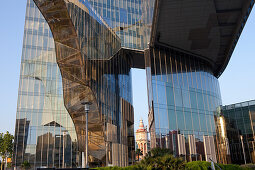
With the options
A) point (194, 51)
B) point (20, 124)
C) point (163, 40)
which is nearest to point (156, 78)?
point (163, 40)

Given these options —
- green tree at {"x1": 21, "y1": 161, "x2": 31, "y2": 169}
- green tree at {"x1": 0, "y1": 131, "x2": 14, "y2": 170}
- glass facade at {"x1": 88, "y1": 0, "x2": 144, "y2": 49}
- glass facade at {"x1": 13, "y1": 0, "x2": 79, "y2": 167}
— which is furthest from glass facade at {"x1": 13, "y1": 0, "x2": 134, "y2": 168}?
green tree at {"x1": 0, "y1": 131, "x2": 14, "y2": 170}

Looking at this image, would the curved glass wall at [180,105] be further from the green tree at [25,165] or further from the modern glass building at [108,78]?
the green tree at [25,165]

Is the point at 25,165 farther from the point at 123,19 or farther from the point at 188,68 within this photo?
the point at 123,19

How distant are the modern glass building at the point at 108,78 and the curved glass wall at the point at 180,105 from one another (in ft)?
Answer: 0.42

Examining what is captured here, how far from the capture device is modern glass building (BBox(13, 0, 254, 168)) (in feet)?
97.0

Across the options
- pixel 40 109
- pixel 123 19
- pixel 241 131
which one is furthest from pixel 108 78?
pixel 241 131

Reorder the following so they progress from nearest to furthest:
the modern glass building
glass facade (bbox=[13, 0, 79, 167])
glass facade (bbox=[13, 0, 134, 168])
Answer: the modern glass building
glass facade (bbox=[13, 0, 134, 168])
glass facade (bbox=[13, 0, 79, 167])

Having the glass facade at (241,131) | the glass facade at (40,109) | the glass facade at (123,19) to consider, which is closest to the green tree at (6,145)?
the glass facade at (40,109)

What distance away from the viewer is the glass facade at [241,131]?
37.2m

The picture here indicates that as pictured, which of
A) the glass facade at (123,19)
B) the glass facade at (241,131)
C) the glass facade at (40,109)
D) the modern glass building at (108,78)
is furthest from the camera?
the glass facade at (123,19)

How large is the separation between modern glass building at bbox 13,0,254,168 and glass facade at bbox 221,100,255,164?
143 inches

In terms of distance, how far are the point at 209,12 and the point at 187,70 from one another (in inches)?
431

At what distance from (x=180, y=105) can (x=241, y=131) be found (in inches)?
515

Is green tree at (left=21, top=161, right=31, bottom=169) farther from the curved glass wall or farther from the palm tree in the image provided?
the curved glass wall
